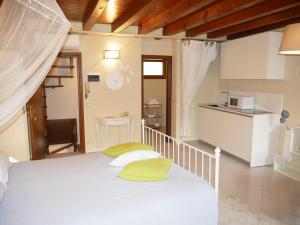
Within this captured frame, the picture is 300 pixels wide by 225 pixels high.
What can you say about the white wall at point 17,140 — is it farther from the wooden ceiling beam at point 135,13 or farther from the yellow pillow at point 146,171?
the yellow pillow at point 146,171

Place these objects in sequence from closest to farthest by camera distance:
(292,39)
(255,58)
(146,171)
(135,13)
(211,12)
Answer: (146,171) < (292,39) < (135,13) < (211,12) < (255,58)

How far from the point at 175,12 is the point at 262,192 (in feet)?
8.83

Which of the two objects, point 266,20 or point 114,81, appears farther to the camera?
point 114,81

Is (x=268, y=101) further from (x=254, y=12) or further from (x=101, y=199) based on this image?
(x=101, y=199)

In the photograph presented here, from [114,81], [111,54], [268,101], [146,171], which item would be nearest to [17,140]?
[114,81]

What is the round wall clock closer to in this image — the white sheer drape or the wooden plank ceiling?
the wooden plank ceiling

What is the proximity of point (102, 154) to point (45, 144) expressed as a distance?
259 centimetres

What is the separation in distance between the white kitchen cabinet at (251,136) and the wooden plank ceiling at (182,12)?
A: 1.55 meters

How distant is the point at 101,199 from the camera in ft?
5.97

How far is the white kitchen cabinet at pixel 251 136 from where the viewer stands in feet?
13.6

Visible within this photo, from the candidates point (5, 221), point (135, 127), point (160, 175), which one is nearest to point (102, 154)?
point (160, 175)

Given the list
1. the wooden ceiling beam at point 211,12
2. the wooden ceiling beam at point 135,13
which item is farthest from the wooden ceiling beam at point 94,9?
the wooden ceiling beam at point 211,12

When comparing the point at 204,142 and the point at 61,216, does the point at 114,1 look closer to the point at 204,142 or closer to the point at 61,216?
the point at 61,216

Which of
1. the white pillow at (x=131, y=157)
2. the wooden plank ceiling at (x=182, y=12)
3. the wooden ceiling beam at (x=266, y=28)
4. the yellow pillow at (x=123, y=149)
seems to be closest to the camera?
the white pillow at (x=131, y=157)
